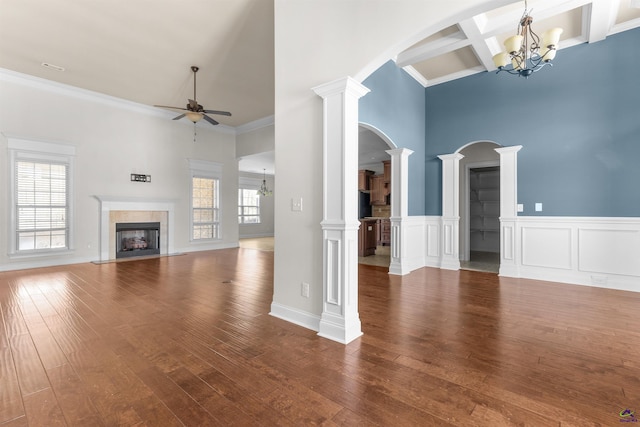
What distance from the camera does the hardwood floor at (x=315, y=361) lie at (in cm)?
159

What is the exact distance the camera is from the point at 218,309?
10.7 ft

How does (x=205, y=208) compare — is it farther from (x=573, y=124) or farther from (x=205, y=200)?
(x=573, y=124)

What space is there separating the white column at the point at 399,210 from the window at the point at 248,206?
903 centimetres

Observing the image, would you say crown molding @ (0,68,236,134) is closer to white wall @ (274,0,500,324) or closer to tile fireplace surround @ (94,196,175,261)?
tile fireplace surround @ (94,196,175,261)

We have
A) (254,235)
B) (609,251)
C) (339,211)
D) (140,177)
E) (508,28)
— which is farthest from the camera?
(254,235)

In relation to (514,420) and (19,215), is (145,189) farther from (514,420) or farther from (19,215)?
(514,420)

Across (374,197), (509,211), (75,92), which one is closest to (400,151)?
(509,211)

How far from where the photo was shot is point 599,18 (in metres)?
3.80

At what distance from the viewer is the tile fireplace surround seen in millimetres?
6405

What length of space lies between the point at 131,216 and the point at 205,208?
6.31 ft

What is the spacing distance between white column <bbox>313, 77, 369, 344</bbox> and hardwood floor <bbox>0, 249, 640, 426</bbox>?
215 millimetres

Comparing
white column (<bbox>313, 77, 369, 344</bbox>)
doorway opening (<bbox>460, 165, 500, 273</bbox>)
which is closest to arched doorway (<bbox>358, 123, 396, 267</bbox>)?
doorway opening (<bbox>460, 165, 500, 273</bbox>)

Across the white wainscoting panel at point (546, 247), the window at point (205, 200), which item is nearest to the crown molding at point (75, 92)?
the window at point (205, 200)

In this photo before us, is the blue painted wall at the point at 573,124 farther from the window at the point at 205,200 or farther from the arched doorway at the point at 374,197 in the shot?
the window at the point at 205,200
